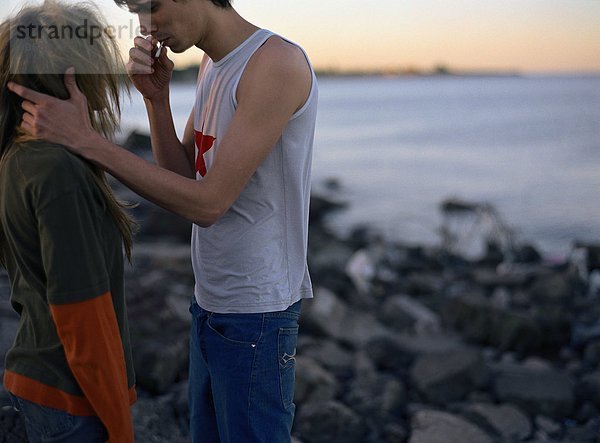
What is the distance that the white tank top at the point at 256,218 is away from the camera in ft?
6.87

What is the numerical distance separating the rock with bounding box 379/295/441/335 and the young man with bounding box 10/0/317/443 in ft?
17.5

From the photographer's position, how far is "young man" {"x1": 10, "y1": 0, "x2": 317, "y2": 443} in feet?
6.48

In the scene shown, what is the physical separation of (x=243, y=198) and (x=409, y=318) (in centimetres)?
604

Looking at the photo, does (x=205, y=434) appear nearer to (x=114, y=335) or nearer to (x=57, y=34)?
(x=114, y=335)

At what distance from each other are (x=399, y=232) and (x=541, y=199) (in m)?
5.96

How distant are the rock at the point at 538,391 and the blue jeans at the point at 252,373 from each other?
11.7ft

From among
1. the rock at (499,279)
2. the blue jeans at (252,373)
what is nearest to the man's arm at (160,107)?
the blue jeans at (252,373)

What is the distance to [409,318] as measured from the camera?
7.88 meters

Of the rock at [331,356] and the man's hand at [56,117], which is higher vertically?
the man's hand at [56,117]

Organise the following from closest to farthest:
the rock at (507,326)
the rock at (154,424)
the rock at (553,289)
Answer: the rock at (154,424)
the rock at (507,326)
the rock at (553,289)

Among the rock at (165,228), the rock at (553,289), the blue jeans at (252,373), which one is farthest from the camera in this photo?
the rock at (165,228)

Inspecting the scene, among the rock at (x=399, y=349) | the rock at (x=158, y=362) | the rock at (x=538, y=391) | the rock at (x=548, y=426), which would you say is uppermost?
the rock at (x=158, y=362)

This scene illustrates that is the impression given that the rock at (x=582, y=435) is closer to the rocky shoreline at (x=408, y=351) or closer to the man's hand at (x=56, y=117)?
the rocky shoreline at (x=408, y=351)

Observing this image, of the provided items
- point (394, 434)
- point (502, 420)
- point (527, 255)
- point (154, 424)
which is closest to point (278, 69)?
point (154, 424)
